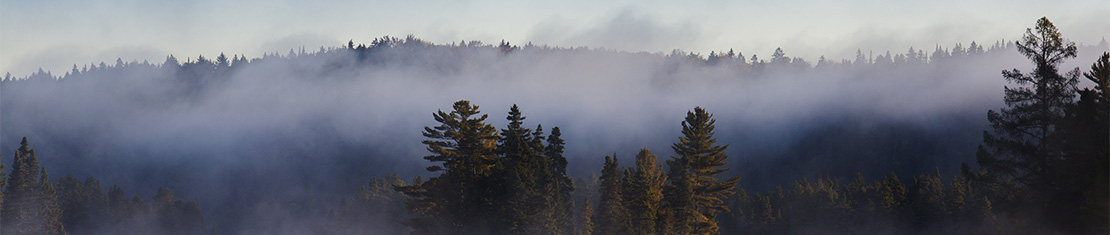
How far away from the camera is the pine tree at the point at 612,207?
6684cm

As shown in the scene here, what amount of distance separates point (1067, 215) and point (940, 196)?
85.3 metres

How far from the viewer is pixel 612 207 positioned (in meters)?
70.4

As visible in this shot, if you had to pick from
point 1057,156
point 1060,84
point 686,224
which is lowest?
point 686,224

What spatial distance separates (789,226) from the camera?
5714 inches

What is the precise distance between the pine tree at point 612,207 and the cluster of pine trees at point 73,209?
64.3 meters

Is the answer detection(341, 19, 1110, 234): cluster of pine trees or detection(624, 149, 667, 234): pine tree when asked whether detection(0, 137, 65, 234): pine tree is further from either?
detection(624, 149, 667, 234): pine tree

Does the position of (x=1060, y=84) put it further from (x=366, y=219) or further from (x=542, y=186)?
(x=366, y=219)

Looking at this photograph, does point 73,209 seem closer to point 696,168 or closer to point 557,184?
point 557,184

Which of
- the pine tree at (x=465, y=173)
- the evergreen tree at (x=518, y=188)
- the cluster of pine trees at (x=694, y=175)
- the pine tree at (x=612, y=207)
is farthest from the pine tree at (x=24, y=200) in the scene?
the pine tree at (x=612, y=207)

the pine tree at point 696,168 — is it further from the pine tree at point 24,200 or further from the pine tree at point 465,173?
the pine tree at point 24,200

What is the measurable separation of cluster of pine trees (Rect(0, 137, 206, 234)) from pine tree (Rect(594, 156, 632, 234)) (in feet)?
211

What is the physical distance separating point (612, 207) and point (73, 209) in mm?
114542

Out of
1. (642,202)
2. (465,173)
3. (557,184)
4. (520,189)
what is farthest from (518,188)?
(557,184)

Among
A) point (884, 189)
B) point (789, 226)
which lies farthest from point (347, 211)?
point (884, 189)
